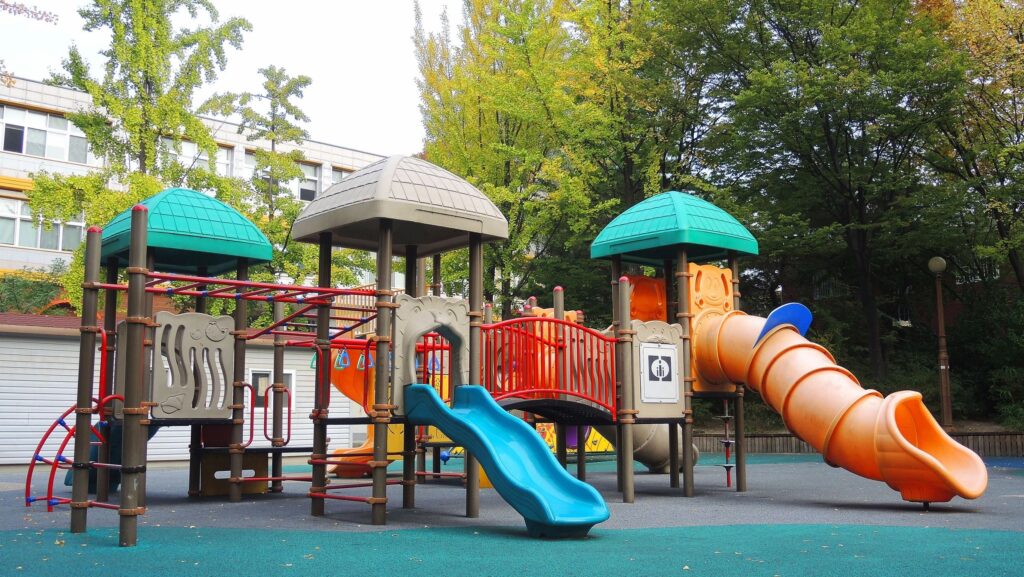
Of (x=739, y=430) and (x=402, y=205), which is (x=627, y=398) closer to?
(x=739, y=430)

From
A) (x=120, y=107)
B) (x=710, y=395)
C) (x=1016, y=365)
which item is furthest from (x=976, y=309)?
(x=120, y=107)

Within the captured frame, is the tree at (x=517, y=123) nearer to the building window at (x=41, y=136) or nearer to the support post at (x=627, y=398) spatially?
the support post at (x=627, y=398)

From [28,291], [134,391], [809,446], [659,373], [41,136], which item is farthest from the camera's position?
[41,136]

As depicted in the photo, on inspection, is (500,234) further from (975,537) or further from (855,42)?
(855,42)

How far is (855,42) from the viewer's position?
886 inches

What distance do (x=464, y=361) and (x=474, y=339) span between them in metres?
0.28

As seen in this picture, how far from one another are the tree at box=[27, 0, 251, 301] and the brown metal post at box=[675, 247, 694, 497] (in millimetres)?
10947

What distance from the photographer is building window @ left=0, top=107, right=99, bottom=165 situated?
1345 inches

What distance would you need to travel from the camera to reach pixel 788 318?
39.5 ft

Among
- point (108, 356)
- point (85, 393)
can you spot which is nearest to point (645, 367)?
point (85, 393)

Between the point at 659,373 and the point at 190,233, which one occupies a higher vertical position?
the point at 190,233

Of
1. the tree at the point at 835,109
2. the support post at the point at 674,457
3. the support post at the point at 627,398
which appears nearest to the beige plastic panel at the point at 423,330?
the support post at the point at 627,398

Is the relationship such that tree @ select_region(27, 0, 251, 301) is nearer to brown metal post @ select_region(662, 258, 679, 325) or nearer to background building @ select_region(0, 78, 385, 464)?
background building @ select_region(0, 78, 385, 464)

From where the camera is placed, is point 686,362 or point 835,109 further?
point 835,109
